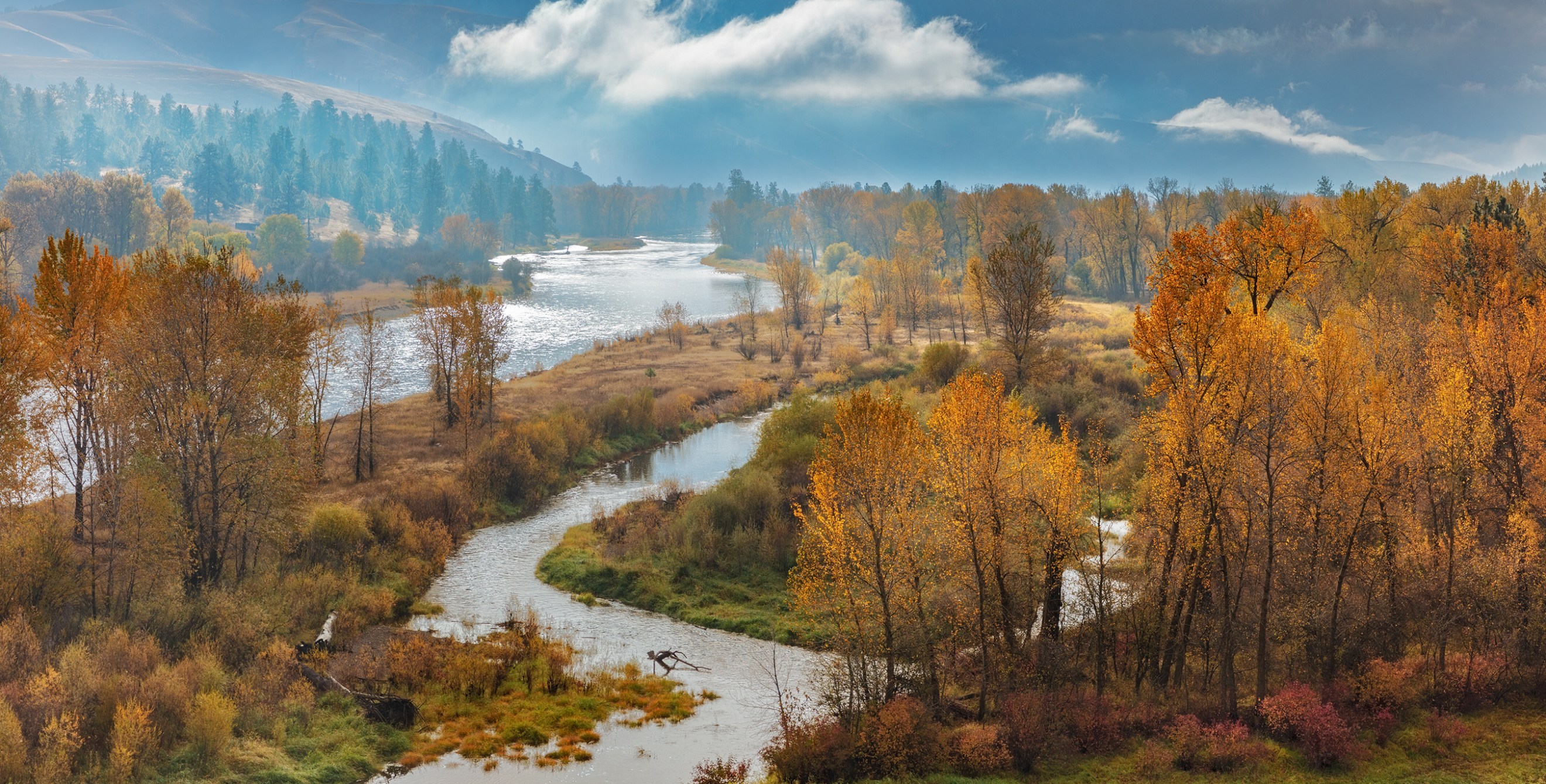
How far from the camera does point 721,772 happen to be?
20859 mm

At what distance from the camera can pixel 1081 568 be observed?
76.3 feet

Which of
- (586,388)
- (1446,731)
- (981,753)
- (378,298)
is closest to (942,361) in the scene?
(586,388)

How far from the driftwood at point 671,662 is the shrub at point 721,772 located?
20.1ft

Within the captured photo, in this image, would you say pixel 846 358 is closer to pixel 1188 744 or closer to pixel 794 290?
pixel 794 290

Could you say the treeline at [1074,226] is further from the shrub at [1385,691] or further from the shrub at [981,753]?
the shrub at [981,753]

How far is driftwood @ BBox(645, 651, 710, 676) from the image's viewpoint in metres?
27.8

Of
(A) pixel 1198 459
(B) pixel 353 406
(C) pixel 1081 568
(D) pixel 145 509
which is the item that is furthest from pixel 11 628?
(B) pixel 353 406

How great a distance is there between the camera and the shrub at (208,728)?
1964 cm

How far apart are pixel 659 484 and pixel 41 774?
30.9m

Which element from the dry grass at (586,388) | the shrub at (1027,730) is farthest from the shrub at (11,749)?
the dry grass at (586,388)

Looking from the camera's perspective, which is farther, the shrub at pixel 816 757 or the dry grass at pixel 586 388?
the dry grass at pixel 586 388

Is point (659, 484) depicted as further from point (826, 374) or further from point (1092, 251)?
point (1092, 251)

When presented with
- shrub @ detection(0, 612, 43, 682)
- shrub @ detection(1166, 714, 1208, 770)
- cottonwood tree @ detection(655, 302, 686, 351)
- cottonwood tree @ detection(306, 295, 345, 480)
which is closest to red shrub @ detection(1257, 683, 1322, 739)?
shrub @ detection(1166, 714, 1208, 770)

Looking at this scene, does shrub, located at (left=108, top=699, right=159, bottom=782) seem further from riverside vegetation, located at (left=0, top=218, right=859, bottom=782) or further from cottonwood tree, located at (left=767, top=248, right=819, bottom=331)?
cottonwood tree, located at (left=767, top=248, right=819, bottom=331)
